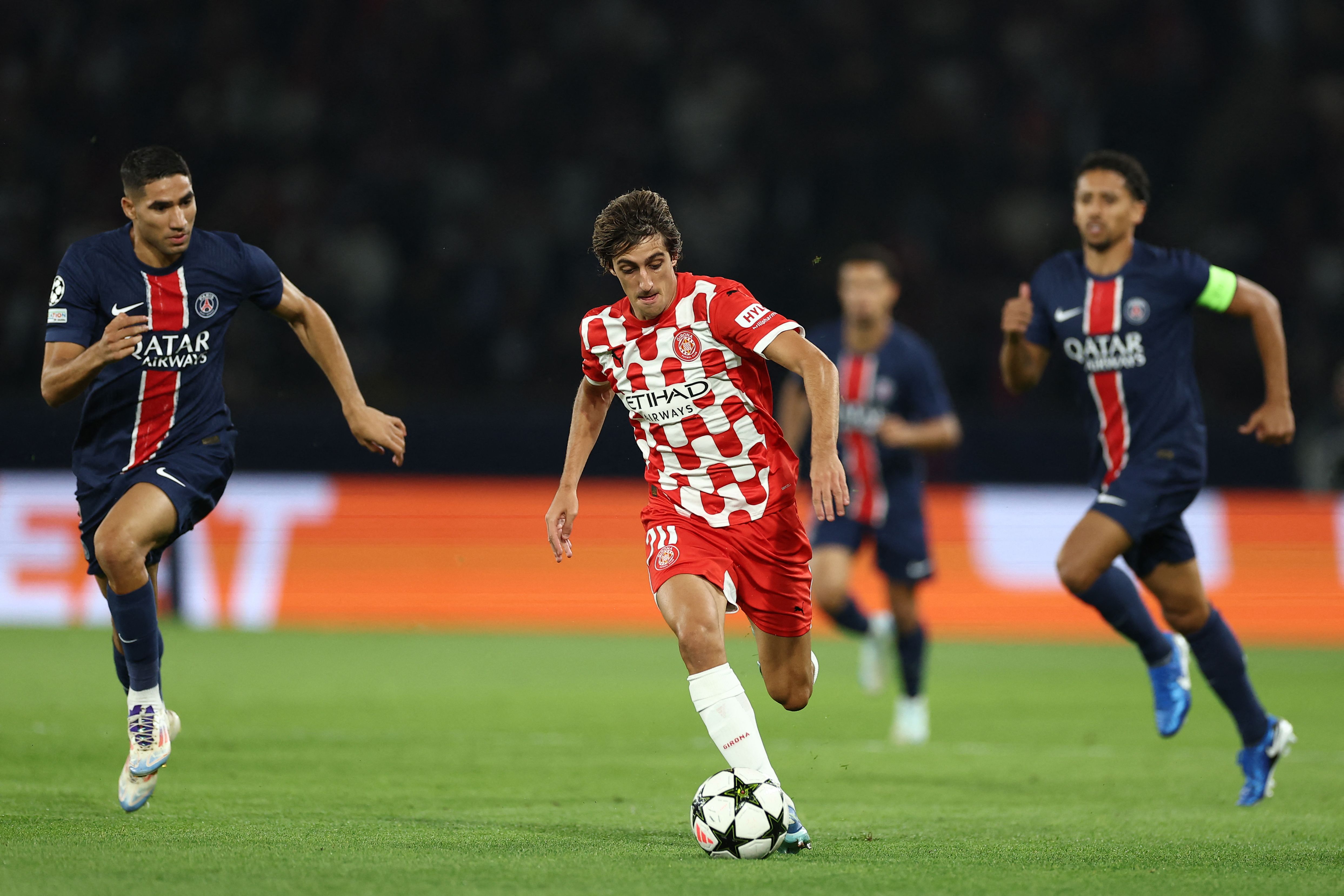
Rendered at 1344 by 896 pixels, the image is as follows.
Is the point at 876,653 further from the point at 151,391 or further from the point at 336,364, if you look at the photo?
the point at 151,391

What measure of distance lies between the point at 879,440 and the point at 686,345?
4.02 metres

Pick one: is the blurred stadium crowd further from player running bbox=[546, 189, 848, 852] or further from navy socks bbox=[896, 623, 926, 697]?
player running bbox=[546, 189, 848, 852]

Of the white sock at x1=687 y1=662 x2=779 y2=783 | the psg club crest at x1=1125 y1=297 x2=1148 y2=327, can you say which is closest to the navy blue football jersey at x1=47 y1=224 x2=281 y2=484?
the white sock at x1=687 y1=662 x2=779 y2=783

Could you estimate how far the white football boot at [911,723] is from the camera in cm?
802

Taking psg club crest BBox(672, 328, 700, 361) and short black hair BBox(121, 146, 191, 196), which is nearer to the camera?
psg club crest BBox(672, 328, 700, 361)

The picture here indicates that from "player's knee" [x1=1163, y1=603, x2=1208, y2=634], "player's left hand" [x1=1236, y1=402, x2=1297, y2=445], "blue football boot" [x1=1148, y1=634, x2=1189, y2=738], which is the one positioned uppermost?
"player's left hand" [x1=1236, y1=402, x2=1297, y2=445]

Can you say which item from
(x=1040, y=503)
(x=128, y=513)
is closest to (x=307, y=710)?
(x=128, y=513)

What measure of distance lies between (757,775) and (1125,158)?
3147mm

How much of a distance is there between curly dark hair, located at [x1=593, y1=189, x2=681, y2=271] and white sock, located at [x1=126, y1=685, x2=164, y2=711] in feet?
7.14

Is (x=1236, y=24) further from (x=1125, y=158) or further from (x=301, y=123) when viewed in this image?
(x=1125, y=158)

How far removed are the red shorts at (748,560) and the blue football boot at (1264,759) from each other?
2067mm

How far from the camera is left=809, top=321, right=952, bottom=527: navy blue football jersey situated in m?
8.96

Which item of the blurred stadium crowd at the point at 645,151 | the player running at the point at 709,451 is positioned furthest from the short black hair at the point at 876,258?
the blurred stadium crowd at the point at 645,151

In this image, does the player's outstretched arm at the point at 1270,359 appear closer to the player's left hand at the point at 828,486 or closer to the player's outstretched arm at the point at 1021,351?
the player's outstretched arm at the point at 1021,351
